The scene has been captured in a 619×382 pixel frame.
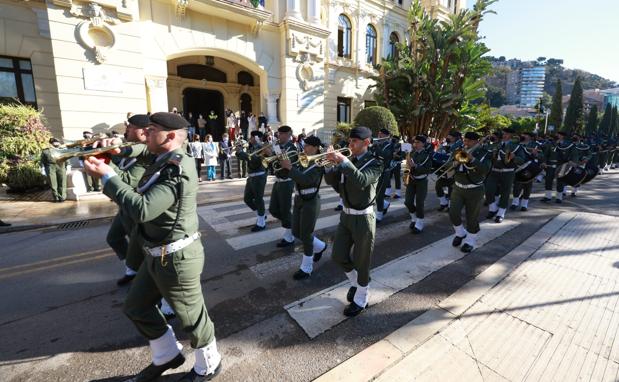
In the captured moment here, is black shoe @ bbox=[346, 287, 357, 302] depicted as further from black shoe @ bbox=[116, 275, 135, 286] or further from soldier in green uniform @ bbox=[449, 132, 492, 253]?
black shoe @ bbox=[116, 275, 135, 286]

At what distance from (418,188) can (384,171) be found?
125 centimetres

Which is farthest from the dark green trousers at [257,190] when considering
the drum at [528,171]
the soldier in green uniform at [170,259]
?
the drum at [528,171]

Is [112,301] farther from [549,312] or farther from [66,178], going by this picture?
[66,178]

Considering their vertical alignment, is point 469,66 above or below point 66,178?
above

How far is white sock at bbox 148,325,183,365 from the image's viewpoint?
8.73ft

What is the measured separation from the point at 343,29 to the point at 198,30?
11.1m

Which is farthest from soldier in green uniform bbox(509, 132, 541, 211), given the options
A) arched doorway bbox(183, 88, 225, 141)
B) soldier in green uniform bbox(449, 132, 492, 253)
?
arched doorway bbox(183, 88, 225, 141)

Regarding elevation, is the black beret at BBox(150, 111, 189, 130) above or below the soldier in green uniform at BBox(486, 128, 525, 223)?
above

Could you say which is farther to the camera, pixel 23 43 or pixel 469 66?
pixel 469 66

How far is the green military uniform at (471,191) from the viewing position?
217 inches

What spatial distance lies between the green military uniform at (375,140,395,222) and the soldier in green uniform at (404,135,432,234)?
Answer: 646mm

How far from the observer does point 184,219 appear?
248cm

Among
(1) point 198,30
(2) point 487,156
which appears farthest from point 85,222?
(1) point 198,30

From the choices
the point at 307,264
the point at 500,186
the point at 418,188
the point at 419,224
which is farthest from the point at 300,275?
the point at 500,186
